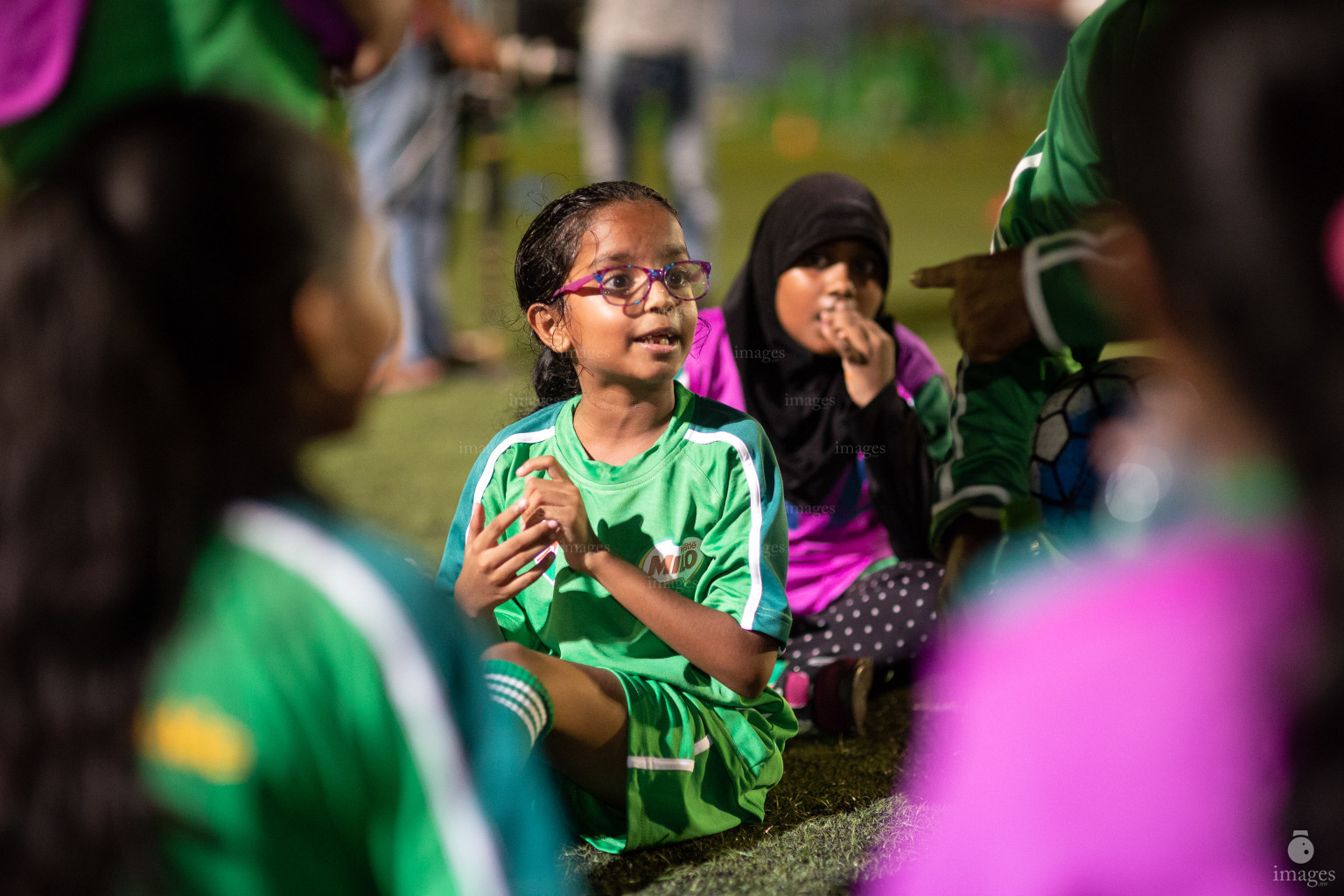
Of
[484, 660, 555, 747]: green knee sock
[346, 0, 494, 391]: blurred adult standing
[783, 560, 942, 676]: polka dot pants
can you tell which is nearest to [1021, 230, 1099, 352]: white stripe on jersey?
[783, 560, 942, 676]: polka dot pants

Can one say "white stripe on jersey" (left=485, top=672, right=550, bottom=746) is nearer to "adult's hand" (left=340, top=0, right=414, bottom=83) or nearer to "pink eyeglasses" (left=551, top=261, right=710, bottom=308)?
"pink eyeglasses" (left=551, top=261, right=710, bottom=308)

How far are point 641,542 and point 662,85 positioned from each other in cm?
521

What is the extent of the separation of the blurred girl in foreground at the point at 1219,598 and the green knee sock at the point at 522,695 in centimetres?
77

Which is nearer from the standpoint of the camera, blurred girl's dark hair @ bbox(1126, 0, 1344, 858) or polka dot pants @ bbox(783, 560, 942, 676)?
blurred girl's dark hair @ bbox(1126, 0, 1344, 858)

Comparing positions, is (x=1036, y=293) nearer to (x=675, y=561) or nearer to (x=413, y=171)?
(x=675, y=561)

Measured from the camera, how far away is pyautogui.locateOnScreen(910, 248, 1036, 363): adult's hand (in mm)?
2473

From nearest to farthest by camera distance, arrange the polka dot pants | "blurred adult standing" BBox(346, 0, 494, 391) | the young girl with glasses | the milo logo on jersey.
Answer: the young girl with glasses → the milo logo on jersey → the polka dot pants → "blurred adult standing" BBox(346, 0, 494, 391)

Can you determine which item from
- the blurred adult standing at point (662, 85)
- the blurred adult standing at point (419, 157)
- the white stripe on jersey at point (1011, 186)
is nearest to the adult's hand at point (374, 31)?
the white stripe on jersey at point (1011, 186)

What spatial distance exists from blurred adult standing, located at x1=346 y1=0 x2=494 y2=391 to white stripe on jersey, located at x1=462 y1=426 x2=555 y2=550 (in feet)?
11.2

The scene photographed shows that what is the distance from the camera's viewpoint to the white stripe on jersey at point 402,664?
1.07 m

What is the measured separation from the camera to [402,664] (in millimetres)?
1075

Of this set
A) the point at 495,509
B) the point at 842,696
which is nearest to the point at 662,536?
the point at 495,509


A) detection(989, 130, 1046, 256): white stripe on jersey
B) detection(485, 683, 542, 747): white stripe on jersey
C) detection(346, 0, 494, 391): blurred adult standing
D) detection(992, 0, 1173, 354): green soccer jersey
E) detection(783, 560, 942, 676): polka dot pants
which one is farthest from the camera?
detection(346, 0, 494, 391): blurred adult standing

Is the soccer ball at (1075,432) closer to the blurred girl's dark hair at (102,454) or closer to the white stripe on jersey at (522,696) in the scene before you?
the white stripe on jersey at (522,696)
